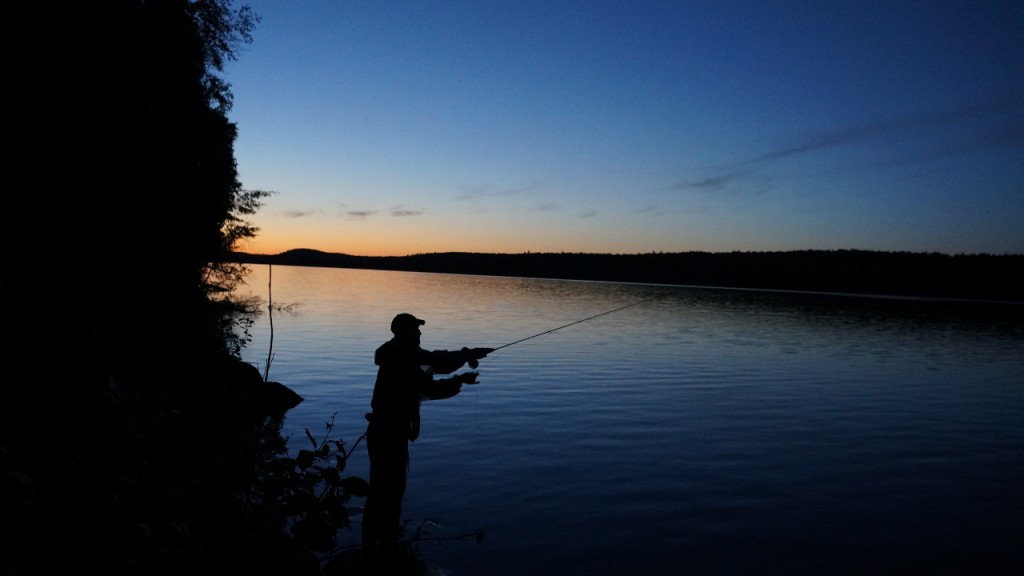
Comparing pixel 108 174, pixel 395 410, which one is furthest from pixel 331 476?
pixel 108 174

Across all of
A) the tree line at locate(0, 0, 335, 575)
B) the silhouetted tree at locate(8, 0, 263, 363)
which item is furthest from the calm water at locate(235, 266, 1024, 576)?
the silhouetted tree at locate(8, 0, 263, 363)

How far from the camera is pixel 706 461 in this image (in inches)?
516

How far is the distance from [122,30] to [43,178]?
5.88m

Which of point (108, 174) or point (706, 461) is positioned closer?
point (706, 461)

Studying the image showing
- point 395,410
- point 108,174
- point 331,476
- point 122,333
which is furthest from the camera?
point 108,174

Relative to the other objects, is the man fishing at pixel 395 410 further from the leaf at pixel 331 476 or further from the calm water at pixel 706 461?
the calm water at pixel 706 461

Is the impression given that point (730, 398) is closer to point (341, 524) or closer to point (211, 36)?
point (341, 524)

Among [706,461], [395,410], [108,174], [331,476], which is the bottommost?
[706,461]

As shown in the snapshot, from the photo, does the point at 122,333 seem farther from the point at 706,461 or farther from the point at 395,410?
the point at 706,461

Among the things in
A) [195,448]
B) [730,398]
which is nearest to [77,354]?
[195,448]

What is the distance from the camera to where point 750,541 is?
9.05 m

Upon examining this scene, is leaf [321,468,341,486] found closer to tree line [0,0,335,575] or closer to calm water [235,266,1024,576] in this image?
tree line [0,0,335,575]

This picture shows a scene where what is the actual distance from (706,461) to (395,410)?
812cm

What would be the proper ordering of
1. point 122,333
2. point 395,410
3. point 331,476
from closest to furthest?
point 331,476 < point 395,410 < point 122,333
